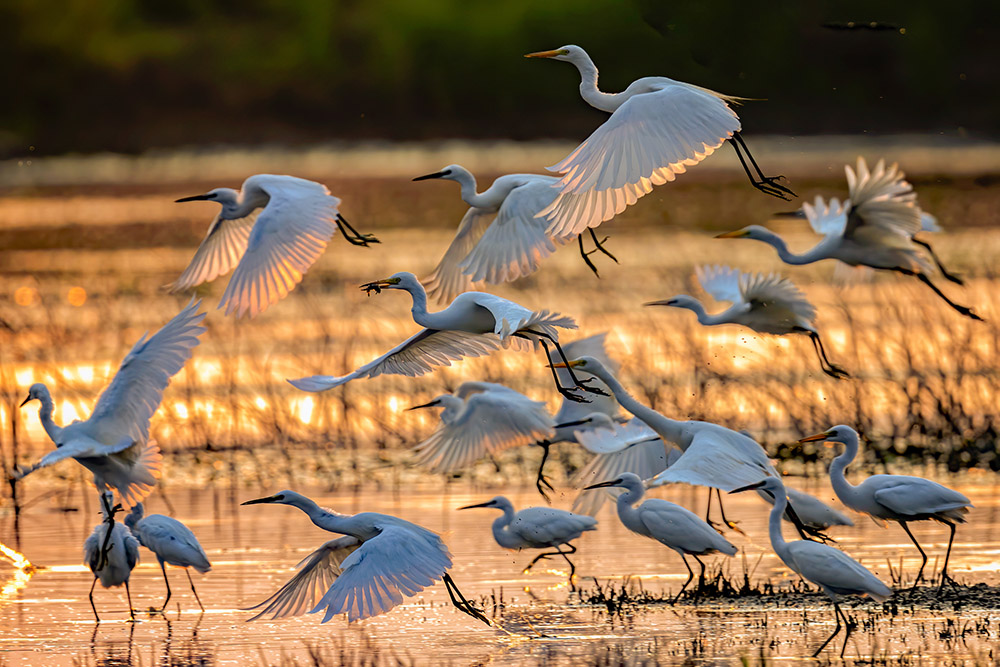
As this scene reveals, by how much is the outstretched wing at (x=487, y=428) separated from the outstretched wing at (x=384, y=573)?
7.61 ft

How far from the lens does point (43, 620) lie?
820 centimetres

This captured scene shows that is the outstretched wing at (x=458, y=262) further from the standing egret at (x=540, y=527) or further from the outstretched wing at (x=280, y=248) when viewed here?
the standing egret at (x=540, y=527)

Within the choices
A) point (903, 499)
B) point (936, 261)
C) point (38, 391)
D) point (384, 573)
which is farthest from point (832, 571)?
point (38, 391)

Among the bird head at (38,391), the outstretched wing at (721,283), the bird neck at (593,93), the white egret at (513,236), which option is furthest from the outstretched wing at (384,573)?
the outstretched wing at (721,283)

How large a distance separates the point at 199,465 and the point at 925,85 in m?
13.9

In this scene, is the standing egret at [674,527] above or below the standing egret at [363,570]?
above

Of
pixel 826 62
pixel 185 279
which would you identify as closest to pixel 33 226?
pixel 826 62

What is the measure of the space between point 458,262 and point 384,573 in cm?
279

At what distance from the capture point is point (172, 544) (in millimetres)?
8484

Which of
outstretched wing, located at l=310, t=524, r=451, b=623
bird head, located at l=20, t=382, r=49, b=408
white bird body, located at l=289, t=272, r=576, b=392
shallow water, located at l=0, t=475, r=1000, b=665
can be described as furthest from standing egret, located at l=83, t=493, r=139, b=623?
outstretched wing, located at l=310, t=524, r=451, b=623

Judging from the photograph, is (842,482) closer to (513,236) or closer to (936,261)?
(936,261)

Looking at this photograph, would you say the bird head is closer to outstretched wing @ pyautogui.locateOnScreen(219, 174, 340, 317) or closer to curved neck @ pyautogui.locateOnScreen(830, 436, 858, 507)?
outstretched wing @ pyautogui.locateOnScreen(219, 174, 340, 317)

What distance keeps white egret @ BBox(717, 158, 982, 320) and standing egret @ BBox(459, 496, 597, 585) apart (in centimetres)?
224

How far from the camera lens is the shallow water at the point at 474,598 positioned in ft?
24.4
